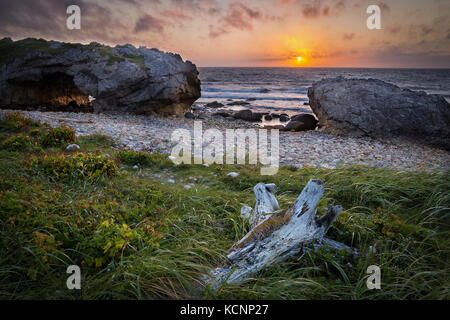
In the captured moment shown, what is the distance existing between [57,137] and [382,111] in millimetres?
13574

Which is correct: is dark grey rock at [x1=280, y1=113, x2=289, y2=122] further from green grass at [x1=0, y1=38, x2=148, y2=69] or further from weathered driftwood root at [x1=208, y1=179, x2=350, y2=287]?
weathered driftwood root at [x1=208, y1=179, x2=350, y2=287]

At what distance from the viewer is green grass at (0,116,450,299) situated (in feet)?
7.66

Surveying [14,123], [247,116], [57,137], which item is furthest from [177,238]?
[247,116]

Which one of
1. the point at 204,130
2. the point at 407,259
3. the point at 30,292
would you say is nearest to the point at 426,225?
the point at 407,259

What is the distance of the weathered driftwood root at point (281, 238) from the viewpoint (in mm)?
2652

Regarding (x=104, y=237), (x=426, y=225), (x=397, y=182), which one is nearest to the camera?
(x=104, y=237)

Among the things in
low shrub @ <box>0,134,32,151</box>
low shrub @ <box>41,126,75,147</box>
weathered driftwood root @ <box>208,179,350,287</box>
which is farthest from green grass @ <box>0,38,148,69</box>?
weathered driftwood root @ <box>208,179,350,287</box>

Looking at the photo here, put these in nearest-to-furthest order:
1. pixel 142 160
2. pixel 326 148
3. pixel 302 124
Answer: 1. pixel 142 160
2. pixel 326 148
3. pixel 302 124

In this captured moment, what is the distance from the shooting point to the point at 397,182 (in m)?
4.80

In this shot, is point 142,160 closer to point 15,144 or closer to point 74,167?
point 74,167

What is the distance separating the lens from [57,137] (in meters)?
7.03

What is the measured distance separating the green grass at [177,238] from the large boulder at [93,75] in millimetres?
10505
